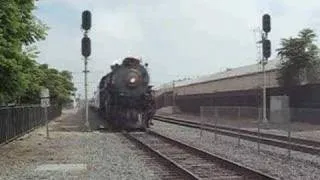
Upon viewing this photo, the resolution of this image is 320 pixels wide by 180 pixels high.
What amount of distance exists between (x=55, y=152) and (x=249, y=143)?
8.31m

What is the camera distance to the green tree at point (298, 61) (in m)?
54.1

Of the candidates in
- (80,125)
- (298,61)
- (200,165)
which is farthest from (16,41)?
(298,61)

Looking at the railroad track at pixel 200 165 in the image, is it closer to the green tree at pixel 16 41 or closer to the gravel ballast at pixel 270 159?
the gravel ballast at pixel 270 159

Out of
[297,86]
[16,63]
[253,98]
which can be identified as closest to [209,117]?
[297,86]

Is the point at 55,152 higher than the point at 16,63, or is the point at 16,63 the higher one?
the point at 16,63

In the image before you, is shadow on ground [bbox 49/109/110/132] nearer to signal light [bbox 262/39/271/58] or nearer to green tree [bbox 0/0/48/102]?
signal light [bbox 262/39/271/58]

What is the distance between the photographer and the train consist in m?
39.7

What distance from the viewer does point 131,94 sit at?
130ft

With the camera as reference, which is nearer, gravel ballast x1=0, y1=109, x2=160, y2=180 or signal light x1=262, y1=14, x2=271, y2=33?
gravel ballast x1=0, y1=109, x2=160, y2=180

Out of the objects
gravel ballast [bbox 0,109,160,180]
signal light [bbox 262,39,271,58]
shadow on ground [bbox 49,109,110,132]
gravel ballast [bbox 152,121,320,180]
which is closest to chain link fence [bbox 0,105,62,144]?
gravel ballast [bbox 0,109,160,180]

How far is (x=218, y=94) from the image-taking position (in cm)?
7538

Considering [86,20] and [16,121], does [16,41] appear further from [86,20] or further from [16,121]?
[86,20]

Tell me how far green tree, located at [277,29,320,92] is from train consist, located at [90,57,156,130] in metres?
16.7

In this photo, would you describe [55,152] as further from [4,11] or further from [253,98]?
[253,98]
